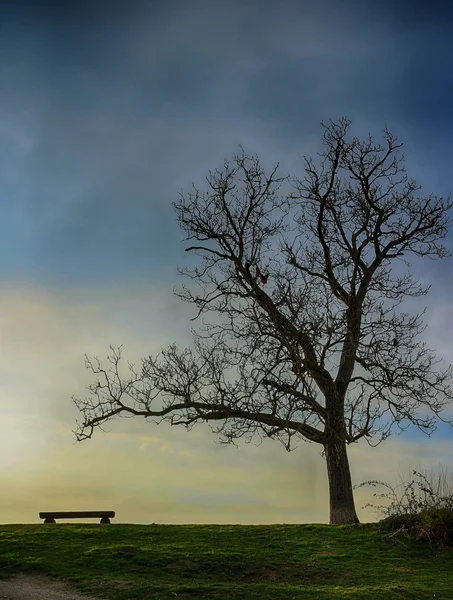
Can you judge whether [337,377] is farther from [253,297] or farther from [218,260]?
[218,260]

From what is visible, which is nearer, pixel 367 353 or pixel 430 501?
pixel 430 501

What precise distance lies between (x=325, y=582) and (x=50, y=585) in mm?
5024

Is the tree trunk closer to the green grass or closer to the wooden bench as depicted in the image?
the green grass

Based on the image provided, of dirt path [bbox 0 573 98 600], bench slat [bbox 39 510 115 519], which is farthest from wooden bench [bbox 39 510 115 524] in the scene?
dirt path [bbox 0 573 98 600]

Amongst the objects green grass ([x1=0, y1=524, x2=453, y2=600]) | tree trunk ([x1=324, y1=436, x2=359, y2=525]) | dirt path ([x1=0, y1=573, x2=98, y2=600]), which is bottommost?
dirt path ([x1=0, y1=573, x2=98, y2=600])

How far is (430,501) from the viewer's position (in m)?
16.1

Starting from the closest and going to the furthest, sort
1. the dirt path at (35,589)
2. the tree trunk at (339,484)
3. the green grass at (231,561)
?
1. the dirt path at (35,589)
2. the green grass at (231,561)
3. the tree trunk at (339,484)

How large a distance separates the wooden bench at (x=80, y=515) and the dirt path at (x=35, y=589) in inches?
216

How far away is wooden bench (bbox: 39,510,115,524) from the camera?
716 inches

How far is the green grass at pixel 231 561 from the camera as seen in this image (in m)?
11.5

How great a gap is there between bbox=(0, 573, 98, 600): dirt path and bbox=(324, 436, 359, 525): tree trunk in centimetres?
800

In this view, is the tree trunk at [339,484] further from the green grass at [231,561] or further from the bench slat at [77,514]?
the bench slat at [77,514]

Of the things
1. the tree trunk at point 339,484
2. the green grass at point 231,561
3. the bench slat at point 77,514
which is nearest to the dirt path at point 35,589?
the green grass at point 231,561

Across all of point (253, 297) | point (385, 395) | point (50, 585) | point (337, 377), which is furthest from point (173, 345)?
point (50, 585)
